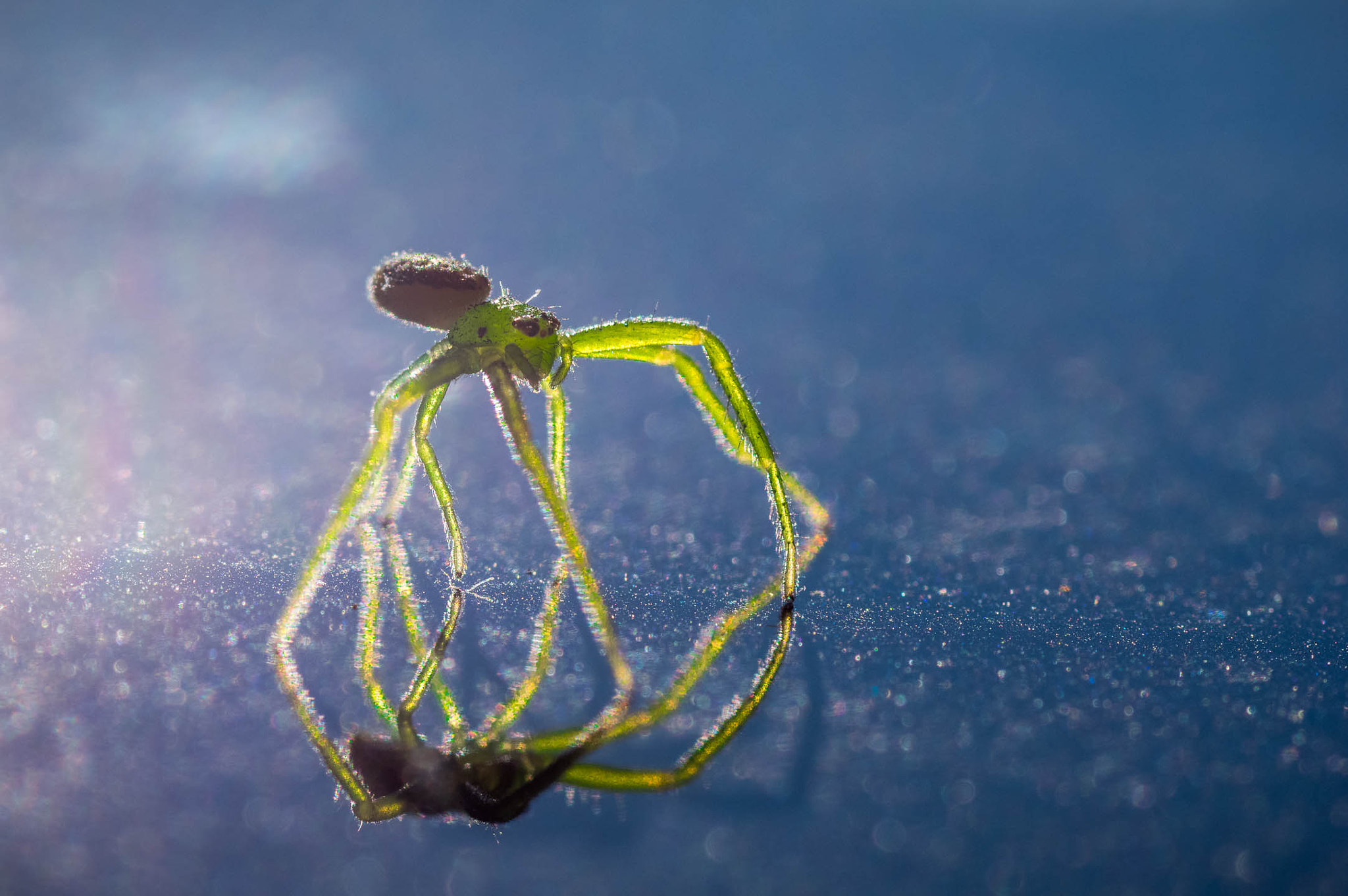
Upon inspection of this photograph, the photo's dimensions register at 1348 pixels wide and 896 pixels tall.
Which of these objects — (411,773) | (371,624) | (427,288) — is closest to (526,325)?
(427,288)

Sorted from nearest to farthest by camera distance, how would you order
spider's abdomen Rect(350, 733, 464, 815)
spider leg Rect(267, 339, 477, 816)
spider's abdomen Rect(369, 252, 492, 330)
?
spider's abdomen Rect(350, 733, 464, 815)
spider leg Rect(267, 339, 477, 816)
spider's abdomen Rect(369, 252, 492, 330)


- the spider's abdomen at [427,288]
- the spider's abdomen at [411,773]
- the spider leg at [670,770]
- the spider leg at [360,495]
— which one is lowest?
the spider's abdomen at [411,773]

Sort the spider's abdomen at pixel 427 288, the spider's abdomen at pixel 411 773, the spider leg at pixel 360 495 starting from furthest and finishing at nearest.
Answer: the spider's abdomen at pixel 427 288 < the spider leg at pixel 360 495 < the spider's abdomen at pixel 411 773

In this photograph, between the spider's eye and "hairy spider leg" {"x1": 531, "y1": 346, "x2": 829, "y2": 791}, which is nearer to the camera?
"hairy spider leg" {"x1": 531, "y1": 346, "x2": 829, "y2": 791}

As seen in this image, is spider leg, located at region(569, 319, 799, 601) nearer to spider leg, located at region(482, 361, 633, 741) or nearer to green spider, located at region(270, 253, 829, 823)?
green spider, located at region(270, 253, 829, 823)

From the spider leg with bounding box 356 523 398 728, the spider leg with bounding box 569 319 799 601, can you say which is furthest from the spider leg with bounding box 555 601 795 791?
the spider leg with bounding box 569 319 799 601

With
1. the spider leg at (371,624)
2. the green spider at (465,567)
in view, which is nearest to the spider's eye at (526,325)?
the green spider at (465,567)

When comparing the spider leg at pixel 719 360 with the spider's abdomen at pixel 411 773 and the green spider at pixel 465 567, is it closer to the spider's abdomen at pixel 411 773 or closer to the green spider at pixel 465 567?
the green spider at pixel 465 567

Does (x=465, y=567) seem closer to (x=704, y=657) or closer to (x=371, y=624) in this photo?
(x=371, y=624)
